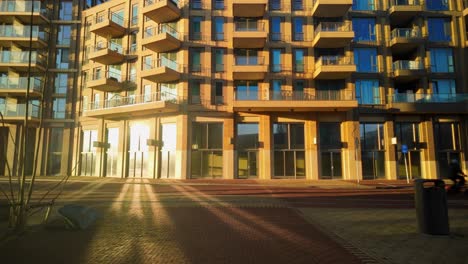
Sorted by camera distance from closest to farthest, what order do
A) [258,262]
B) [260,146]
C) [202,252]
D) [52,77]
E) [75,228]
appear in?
[258,262] < [202,252] < [75,228] < [260,146] < [52,77]

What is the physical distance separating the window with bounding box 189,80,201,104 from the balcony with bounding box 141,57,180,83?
1.47 m

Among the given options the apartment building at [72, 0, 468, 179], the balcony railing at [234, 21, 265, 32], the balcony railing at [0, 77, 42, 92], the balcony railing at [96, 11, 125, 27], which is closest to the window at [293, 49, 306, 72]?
the apartment building at [72, 0, 468, 179]

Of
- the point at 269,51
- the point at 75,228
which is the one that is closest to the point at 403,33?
the point at 269,51

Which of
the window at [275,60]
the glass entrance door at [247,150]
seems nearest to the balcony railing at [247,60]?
the window at [275,60]

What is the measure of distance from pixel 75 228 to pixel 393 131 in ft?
86.8

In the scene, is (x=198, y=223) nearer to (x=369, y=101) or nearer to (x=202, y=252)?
(x=202, y=252)

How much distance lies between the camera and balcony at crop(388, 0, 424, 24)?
26.5 m

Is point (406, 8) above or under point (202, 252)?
above

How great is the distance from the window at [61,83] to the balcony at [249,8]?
67.9 ft

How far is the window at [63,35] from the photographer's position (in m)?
33.2

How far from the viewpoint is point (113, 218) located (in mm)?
8680

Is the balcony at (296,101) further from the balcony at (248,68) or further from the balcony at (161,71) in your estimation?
the balcony at (161,71)

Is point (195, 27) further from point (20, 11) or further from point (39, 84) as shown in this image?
point (20, 11)

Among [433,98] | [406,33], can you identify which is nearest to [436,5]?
[406,33]
